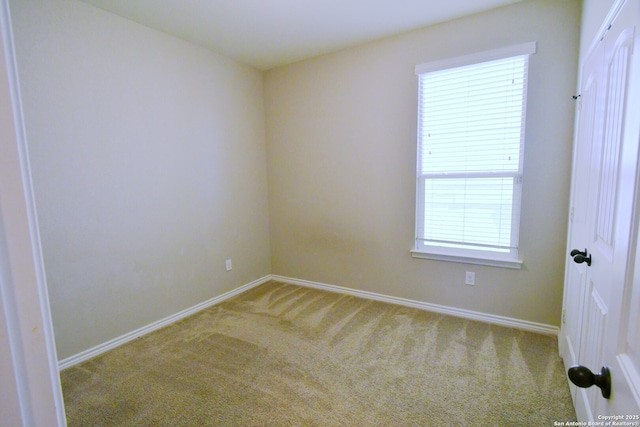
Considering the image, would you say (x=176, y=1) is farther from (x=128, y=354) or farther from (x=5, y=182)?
(x=128, y=354)

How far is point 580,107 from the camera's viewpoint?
1836 millimetres

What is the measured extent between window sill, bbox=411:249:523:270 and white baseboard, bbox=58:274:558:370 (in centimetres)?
46

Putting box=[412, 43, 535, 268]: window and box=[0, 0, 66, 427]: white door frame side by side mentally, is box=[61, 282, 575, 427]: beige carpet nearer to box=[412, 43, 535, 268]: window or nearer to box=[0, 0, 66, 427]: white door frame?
box=[412, 43, 535, 268]: window

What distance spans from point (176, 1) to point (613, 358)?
295 centimetres

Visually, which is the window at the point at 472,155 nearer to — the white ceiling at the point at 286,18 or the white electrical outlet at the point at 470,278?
the white electrical outlet at the point at 470,278

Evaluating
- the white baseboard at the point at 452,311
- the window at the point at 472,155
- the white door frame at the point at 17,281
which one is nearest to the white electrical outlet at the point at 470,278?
the window at the point at 472,155

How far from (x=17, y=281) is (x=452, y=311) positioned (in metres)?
2.96

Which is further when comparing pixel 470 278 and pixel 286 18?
Result: pixel 470 278

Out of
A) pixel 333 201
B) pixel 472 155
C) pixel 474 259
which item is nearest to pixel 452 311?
pixel 474 259

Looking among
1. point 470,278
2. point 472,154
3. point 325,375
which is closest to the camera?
point 325,375

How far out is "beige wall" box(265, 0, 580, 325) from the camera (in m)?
2.19

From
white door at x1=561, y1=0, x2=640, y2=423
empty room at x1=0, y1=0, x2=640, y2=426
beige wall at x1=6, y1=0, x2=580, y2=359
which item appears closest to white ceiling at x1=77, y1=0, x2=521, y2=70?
empty room at x1=0, y1=0, x2=640, y2=426

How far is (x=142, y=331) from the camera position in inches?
98.6

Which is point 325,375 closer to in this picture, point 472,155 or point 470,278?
point 470,278
